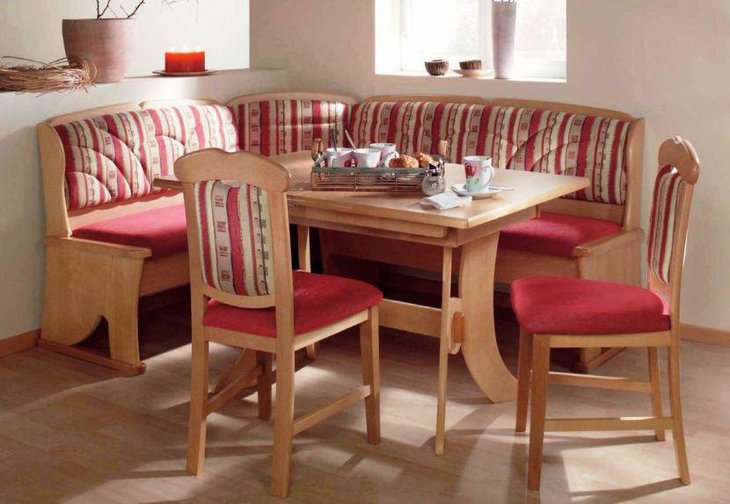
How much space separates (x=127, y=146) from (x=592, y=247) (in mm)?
1911

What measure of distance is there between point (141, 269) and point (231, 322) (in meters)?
1.07

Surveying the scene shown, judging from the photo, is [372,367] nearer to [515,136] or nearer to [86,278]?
[86,278]

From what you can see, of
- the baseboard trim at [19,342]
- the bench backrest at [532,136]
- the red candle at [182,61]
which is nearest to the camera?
the baseboard trim at [19,342]

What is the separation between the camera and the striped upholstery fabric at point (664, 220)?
288 centimetres

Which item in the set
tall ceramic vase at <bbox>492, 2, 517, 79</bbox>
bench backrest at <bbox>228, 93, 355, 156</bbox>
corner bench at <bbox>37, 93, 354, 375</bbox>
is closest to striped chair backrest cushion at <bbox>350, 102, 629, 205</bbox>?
bench backrest at <bbox>228, 93, 355, 156</bbox>

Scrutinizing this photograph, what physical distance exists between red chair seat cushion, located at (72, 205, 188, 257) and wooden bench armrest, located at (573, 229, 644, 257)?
153cm

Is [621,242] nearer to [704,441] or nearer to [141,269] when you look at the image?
[704,441]

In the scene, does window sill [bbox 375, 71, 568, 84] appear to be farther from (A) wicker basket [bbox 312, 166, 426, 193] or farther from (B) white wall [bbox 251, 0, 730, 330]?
(A) wicker basket [bbox 312, 166, 426, 193]

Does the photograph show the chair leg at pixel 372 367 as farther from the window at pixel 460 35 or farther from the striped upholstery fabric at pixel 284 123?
the window at pixel 460 35

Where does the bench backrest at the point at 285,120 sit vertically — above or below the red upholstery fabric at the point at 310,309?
above

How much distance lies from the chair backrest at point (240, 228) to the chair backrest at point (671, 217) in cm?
107

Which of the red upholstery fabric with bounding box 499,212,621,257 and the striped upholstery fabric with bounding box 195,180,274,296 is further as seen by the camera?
the red upholstery fabric with bounding box 499,212,621,257

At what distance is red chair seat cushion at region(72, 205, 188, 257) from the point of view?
3.95 metres

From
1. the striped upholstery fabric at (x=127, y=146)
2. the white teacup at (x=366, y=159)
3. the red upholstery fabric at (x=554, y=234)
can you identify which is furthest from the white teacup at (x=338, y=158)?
the striped upholstery fabric at (x=127, y=146)
